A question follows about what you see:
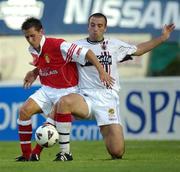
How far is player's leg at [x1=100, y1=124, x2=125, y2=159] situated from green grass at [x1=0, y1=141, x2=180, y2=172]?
133 mm

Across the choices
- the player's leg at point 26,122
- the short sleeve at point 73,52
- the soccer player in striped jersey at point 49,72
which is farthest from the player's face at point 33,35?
the player's leg at point 26,122

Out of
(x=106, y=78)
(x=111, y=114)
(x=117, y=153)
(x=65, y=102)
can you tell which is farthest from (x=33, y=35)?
(x=117, y=153)

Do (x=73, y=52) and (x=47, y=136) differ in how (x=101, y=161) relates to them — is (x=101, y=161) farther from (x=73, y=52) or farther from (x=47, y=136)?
(x=73, y=52)

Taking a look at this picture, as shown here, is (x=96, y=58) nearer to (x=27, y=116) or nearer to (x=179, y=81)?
(x=27, y=116)

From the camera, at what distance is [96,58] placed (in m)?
11.3

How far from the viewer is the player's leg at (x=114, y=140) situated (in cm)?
1198

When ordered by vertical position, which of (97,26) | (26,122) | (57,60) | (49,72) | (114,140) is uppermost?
(97,26)

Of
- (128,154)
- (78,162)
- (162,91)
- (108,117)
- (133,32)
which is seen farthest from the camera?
(133,32)

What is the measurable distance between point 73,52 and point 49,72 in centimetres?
47

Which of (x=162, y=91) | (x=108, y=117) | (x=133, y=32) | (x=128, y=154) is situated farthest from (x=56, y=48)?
(x=133, y=32)

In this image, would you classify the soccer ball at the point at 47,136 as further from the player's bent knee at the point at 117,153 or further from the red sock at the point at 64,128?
the player's bent knee at the point at 117,153

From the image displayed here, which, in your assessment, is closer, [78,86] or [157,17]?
[78,86]

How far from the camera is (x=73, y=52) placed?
11.4 metres

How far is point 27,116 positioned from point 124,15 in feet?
36.2
